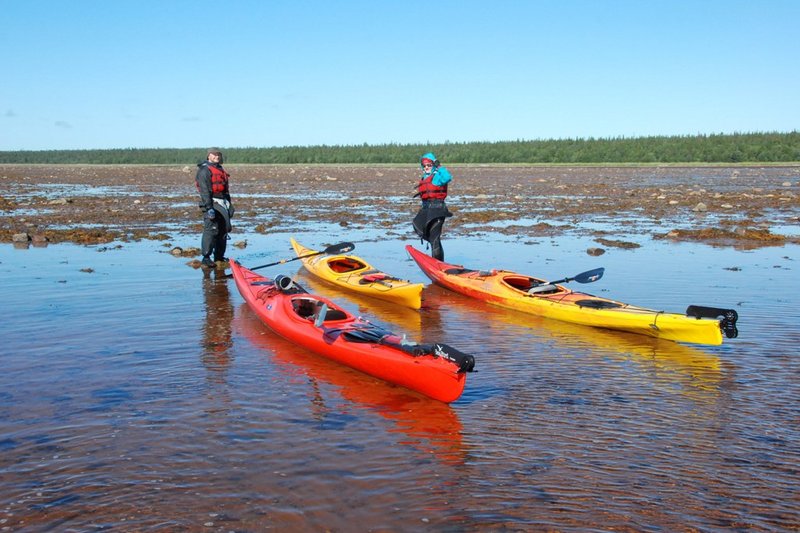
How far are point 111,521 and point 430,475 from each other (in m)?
1.86

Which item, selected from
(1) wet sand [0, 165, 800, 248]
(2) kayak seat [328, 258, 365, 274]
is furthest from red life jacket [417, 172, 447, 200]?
(1) wet sand [0, 165, 800, 248]

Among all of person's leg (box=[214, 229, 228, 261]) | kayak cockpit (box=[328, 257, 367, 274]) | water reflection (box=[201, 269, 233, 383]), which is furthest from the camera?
person's leg (box=[214, 229, 228, 261])

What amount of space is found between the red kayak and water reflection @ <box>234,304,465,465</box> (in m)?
0.09

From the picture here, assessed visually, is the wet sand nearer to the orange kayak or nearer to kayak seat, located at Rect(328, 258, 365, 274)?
the orange kayak

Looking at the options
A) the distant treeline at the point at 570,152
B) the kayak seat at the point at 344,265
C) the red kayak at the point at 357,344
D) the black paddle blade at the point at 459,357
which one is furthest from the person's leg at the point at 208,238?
the distant treeline at the point at 570,152

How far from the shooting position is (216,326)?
8.80m

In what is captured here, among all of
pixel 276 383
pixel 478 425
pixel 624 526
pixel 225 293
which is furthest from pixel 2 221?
pixel 624 526

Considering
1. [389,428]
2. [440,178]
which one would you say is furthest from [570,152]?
[389,428]

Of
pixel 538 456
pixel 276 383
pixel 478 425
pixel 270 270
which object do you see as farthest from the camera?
pixel 270 270

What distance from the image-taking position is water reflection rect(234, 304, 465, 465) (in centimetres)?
529

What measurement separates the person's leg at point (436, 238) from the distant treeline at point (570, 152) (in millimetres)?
52366

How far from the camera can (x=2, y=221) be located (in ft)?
62.6

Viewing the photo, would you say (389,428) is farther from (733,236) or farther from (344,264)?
(733,236)

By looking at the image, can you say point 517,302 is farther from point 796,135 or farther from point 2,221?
point 796,135
